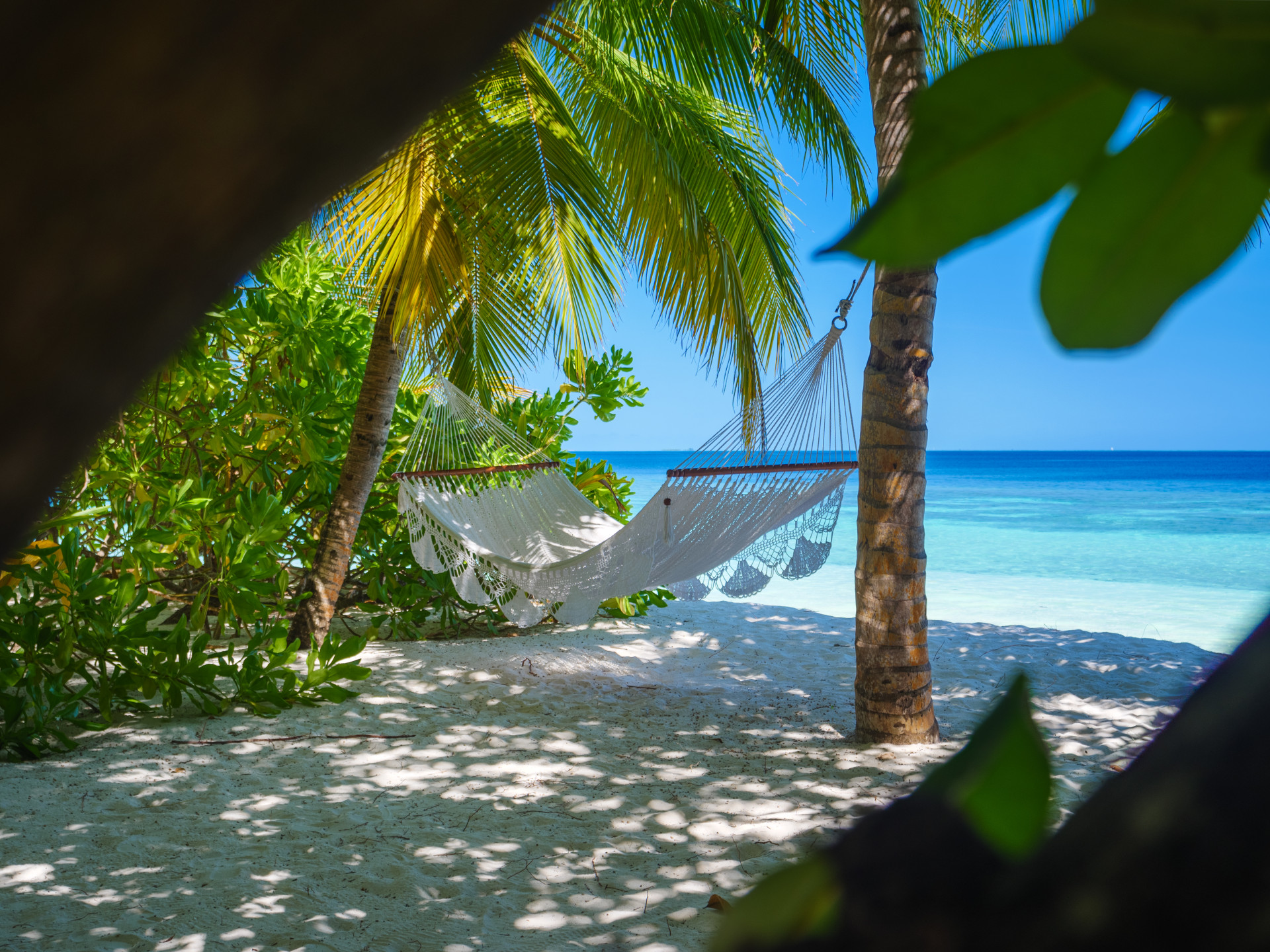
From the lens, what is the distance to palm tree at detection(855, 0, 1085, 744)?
2230mm

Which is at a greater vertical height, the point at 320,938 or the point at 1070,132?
the point at 1070,132

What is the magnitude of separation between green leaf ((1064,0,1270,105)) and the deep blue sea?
59 mm

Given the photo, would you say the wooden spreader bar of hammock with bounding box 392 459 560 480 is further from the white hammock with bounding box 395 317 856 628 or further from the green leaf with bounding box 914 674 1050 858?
the green leaf with bounding box 914 674 1050 858

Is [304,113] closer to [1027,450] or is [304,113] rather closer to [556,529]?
[556,529]

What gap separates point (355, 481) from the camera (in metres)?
3.19

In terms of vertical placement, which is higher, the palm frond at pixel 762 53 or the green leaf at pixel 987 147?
the palm frond at pixel 762 53

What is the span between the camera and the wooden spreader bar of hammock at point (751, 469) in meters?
2.78

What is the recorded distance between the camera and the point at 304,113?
0.47 ft

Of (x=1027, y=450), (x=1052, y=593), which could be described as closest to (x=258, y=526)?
(x=1052, y=593)

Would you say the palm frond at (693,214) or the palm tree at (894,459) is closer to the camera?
the palm tree at (894,459)

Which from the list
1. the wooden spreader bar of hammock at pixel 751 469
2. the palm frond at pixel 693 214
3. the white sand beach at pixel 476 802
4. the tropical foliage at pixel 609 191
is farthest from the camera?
the palm frond at pixel 693 214

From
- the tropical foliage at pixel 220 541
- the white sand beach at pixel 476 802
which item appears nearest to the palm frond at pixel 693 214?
the tropical foliage at pixel 220 541

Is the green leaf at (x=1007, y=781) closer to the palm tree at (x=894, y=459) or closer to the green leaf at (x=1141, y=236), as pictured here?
the green leaf at (x=1141, y=236)

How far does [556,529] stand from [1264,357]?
1614 cm
